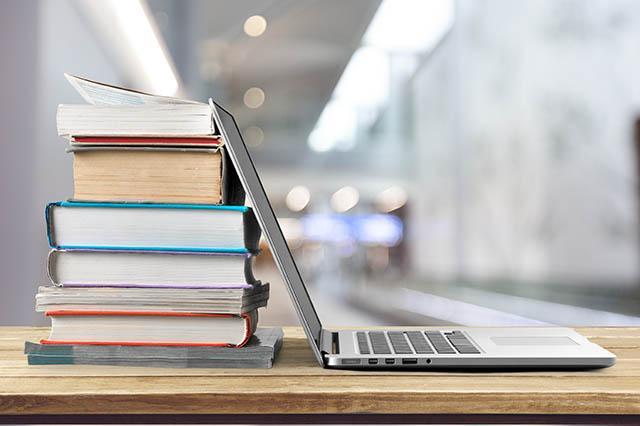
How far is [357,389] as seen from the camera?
66 centimetres

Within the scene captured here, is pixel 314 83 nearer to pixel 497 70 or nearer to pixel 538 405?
pixel 497 70

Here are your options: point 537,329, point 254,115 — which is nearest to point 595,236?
point 254,115

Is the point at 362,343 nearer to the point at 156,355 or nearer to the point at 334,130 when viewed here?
the point at 156,355

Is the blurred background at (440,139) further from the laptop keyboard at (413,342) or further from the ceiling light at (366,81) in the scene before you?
the laptop keyboard at (413,342)

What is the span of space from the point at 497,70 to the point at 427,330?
1014 cm

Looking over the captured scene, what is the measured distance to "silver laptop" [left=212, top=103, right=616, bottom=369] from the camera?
0.75 meters

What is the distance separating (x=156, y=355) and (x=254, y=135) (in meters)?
10.7

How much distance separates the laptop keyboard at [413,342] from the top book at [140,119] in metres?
0.30

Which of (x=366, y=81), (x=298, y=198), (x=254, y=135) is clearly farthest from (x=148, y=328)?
(x=298, y=198)

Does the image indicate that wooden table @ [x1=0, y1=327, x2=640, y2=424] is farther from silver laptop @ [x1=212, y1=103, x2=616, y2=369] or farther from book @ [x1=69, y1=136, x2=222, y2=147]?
book @ [x1=69, y1=136, x2=222, y2=147]

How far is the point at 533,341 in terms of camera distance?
2.82 ft

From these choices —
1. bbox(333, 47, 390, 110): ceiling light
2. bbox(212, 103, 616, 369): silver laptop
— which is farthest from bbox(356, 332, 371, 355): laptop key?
bbox(333, 47, 390, 110): ceiling light

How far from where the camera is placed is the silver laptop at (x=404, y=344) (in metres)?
0.75

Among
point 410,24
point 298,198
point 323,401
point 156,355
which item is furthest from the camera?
point 298,198
